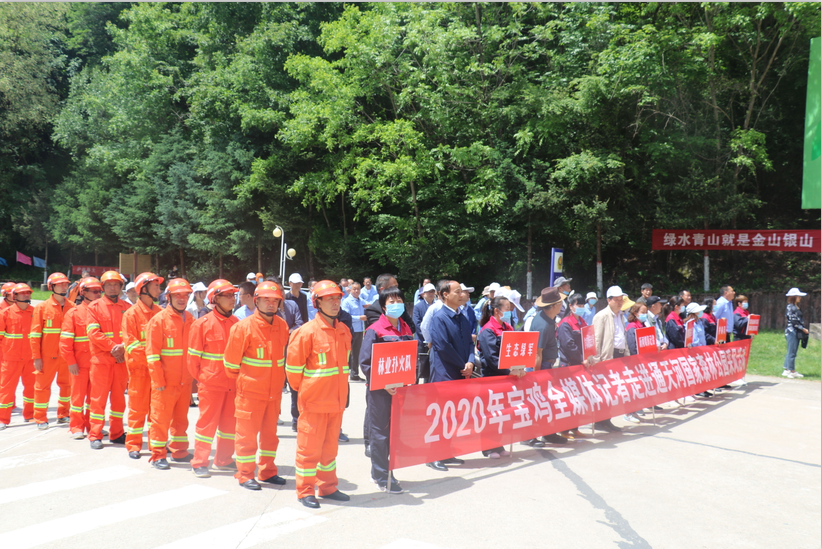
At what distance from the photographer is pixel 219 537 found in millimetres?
4676

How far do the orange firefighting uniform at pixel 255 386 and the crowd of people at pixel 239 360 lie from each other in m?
0.01

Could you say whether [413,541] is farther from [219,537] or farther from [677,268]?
[677,268]

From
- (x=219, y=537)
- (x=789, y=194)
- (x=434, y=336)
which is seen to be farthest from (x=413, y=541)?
(x=789, y=194)

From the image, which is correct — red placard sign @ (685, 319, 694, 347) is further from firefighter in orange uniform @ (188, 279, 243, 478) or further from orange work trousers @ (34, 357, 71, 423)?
orange work trousers @ (34, 357, 71, 423)

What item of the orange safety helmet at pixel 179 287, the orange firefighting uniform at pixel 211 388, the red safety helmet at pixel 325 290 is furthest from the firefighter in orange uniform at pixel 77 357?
the red safety helmet at pixel 325 290

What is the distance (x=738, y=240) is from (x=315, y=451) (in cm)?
2091

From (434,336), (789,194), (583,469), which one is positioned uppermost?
(789,194)

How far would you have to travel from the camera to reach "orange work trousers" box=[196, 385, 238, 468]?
6188mm

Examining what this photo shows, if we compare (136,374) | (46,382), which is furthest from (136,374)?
(46,382)

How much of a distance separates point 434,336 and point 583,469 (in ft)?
7.35

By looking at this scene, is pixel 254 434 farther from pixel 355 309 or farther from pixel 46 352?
pixel 355 309

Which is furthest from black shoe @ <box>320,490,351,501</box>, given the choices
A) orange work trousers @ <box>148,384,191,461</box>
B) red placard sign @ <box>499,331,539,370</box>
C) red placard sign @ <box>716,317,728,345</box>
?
red placard sign @ <box>716,317,728,345</box>

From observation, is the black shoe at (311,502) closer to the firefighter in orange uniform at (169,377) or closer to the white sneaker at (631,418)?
the firefighter in orange uniform at (169,377)

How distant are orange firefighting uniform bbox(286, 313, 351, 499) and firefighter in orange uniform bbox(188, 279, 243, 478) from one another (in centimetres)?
99
